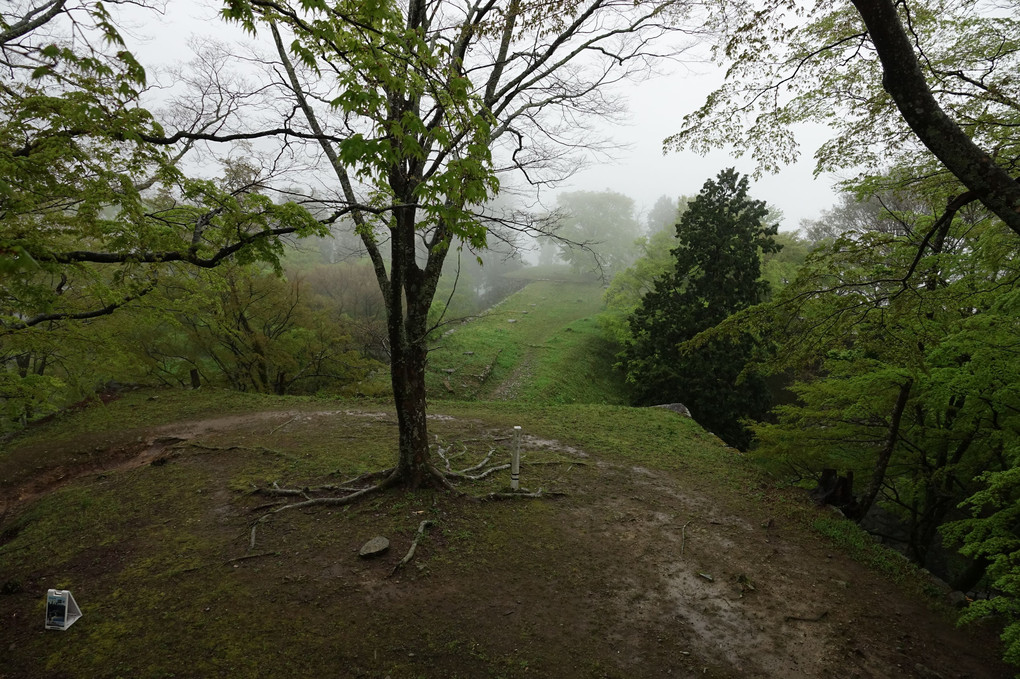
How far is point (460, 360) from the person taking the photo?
1728 centimetres

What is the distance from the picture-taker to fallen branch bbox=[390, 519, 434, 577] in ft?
14.9

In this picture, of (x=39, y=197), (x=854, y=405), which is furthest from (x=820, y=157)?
(x=39, y=197)

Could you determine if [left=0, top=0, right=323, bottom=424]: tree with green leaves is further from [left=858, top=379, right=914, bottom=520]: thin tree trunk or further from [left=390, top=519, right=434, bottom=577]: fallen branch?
[left=858, top=379, right=914, bottom=520]: thin tree trunk

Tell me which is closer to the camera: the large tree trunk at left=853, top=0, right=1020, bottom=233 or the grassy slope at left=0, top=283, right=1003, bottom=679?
the large tree trunk at left=853, top=0, right=1020, bottom=233

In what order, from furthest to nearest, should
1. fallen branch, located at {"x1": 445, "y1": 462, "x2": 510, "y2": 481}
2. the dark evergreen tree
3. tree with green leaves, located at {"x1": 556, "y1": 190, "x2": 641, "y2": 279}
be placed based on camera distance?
1. tree with green leaves, located at {"x1": 556, "y1": 190, "x2": 641, "y2": 279}
2. the dark evergreen tree
3. fallen branch, located at {"x1": 445, "y1": 462, "x2": 510, "y2": 481}

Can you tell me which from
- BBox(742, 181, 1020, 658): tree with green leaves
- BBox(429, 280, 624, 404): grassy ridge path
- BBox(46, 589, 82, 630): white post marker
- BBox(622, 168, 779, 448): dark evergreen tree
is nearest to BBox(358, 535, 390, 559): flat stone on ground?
BBox(46, 589, 82, 630): white post marker

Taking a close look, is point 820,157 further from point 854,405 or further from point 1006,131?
point 854,405

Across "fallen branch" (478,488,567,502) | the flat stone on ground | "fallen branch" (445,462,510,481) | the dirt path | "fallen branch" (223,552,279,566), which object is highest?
"fallen branch" (445,462,510,481)

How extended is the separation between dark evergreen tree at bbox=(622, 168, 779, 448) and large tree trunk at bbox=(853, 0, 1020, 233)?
1007cm

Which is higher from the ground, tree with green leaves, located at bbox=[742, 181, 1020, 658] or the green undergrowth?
tree with green leaves, located at bbox=[742, 181, 1020, 658]

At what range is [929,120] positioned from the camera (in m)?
2.93

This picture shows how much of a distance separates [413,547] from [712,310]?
11.9 metres

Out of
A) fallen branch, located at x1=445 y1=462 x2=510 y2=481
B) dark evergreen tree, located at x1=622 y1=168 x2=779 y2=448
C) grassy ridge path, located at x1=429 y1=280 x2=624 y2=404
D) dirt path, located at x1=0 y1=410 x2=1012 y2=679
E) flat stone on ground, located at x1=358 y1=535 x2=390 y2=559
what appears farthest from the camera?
grassy ridge path, located at x1=429 y1=280 x2=624 y2=404

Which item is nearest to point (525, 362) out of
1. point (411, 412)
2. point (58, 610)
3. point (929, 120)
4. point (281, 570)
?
point (411, 412)
